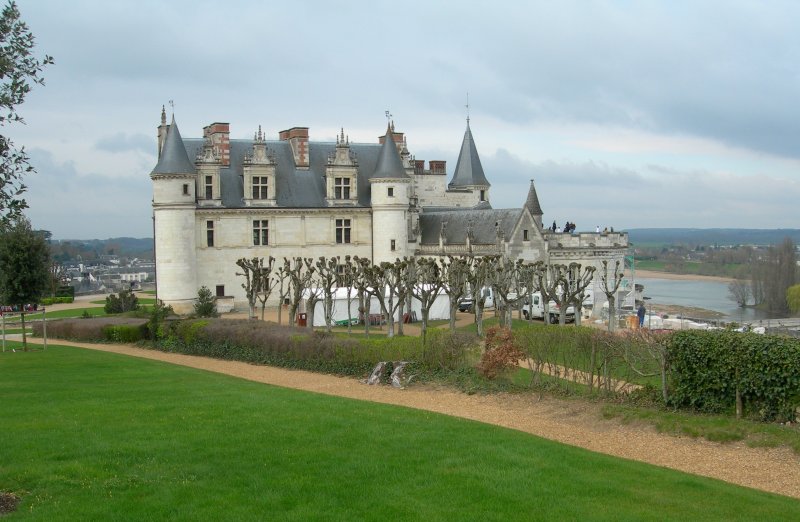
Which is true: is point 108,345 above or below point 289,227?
below

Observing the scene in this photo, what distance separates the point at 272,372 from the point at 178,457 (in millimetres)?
10545

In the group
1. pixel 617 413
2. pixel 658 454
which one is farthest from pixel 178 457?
pixel 617 413

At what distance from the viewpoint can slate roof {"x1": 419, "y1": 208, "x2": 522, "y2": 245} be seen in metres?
35.3

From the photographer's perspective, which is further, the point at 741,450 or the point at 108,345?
the point at 108,345

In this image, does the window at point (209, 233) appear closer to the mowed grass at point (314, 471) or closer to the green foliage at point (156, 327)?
the green foliage at point (156, 327)

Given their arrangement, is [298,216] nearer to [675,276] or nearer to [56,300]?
[56,300]

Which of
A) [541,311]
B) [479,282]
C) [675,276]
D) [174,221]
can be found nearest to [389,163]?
[174,221]

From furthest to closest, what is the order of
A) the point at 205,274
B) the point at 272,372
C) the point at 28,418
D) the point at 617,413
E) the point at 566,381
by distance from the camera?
the point at 205,274 < the point at 272,372 < the point at 566,381 < the point at 617,413 < the point at 28,418

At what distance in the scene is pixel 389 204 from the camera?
1501 inches

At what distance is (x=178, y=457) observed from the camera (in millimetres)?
8766

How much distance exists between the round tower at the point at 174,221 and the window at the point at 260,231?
116 inches

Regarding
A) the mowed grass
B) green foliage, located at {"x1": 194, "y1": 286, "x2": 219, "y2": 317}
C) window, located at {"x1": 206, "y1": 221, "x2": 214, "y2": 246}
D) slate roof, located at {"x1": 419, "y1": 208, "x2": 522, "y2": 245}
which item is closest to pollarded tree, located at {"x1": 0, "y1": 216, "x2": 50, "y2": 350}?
green foliage, located at {"x1": 194, "y1": 286, "x2": 219, "y2": 317}

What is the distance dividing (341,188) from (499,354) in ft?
79.9

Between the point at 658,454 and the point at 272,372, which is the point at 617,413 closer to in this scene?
the point at 658,454
